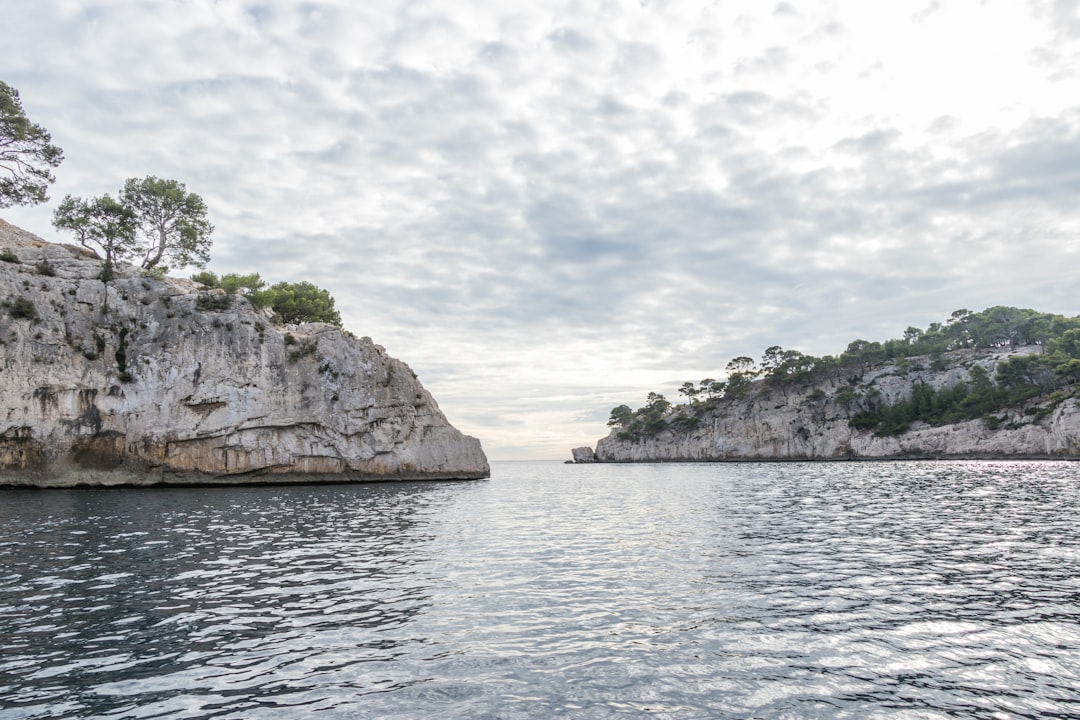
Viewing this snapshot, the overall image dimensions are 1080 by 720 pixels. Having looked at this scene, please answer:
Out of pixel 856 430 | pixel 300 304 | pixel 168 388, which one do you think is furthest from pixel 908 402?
pixel 168 388

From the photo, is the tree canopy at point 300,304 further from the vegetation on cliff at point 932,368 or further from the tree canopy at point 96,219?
the vegetation on cliff at point 932,368

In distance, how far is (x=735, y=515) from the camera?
28484mm

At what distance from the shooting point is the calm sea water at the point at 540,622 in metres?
7.46

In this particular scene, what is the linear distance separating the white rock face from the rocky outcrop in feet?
345

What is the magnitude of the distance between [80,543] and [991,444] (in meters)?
130

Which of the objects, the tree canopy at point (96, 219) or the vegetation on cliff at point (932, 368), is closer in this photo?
the tree canopy at point (96, 219)

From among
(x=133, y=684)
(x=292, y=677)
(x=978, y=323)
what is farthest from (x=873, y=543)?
(x=978, y=323)

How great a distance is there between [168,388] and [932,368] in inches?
5924

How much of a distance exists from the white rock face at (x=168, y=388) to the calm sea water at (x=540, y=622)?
2614 cm

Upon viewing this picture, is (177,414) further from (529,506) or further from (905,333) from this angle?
(905,333)

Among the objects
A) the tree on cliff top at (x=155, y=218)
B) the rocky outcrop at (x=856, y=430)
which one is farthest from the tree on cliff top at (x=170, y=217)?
the rocky outcrop at (x=856, y=430)

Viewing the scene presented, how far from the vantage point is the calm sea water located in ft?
24.5

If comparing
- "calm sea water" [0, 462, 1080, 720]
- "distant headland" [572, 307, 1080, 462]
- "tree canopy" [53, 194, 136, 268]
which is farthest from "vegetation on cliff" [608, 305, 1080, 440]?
"tree canopy" [53, 194, 136, 268]

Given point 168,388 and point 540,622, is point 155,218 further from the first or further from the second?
point 540,622
